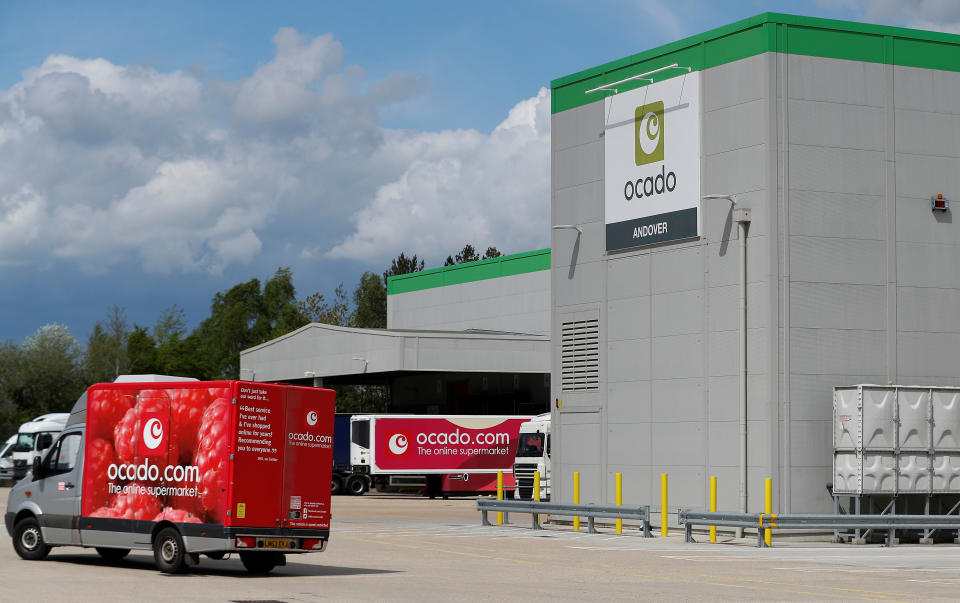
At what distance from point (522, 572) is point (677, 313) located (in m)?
11.1

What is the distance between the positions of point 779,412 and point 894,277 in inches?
161

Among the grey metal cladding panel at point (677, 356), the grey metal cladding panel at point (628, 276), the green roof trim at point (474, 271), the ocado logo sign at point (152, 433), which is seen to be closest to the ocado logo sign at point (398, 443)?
the green roof trim at point (474, 271)

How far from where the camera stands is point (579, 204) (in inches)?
1270

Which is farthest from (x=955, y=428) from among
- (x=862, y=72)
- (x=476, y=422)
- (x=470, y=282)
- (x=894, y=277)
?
(x=470, y=282)

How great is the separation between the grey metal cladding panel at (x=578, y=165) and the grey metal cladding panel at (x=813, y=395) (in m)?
7.39

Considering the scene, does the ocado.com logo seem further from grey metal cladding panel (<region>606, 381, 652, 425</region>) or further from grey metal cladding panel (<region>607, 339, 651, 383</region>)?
grey metal cladding panel (<region>606, 381, 652, 425</region>)

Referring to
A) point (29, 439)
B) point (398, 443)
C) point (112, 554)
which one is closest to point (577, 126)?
point (112, 554)

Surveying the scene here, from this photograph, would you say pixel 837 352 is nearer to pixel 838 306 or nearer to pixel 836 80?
pixel 838 306

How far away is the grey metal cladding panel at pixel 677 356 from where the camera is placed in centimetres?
2861

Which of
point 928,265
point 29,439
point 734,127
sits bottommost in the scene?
point 29,439

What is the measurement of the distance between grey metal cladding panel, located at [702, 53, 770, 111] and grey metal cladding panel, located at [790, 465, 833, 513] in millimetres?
7803

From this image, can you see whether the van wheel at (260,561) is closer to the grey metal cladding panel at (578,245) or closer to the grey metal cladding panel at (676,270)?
the grey metal cladding panel at (676,270)

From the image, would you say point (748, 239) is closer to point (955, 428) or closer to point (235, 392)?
point (955, 428)

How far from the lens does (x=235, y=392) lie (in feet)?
59.9
